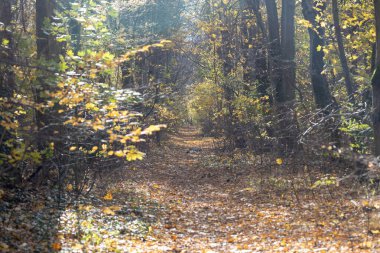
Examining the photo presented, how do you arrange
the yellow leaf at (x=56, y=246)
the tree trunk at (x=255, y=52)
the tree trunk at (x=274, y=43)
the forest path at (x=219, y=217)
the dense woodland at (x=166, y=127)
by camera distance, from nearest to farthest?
the dense woodland at (x=166, y=127)
the yellow leaf at (x=56, y=246)
the forest path at (x=219, y=217)
the tree trunk at (x=274, y=43)
the tree trunk at (x=255, y=52)

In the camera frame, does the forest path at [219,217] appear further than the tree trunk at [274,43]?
No

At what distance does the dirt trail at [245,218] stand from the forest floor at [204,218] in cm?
2

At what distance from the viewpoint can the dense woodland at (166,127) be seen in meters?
6.91

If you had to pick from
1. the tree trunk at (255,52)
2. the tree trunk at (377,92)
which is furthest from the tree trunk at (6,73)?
the tree trunk at (255,52)

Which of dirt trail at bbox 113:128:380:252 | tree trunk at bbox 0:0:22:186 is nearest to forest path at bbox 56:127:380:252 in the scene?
dirt trail at bbox 113:128:380:252

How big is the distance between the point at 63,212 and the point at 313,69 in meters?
10.3

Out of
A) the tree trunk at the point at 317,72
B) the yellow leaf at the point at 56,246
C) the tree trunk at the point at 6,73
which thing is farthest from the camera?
the tree trunk at the point at 317,72

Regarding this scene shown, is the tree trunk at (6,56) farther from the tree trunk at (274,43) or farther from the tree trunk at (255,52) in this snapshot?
the tree trunk at (255,52)

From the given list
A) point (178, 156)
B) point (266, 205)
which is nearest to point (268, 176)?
point (266, 205)

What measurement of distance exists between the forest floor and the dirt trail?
0.06 ft

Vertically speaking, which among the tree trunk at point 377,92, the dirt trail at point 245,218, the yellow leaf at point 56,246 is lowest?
the dirt trail at point 245,218

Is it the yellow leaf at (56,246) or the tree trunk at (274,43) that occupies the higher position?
the tree trunk at (274,43)

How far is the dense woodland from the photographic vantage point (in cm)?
691

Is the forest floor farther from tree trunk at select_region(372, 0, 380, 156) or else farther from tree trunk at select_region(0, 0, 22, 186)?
tree trunk at select_region(372, 0, 380, 156)
